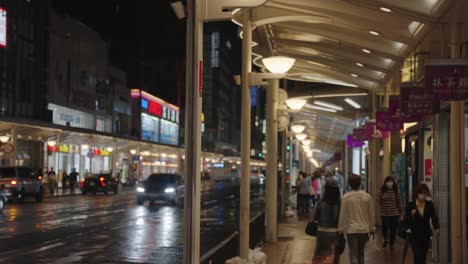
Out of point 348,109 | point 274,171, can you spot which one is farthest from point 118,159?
point 274,171

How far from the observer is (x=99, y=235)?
722 inches

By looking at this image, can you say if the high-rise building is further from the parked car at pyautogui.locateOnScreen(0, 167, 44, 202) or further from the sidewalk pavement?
the sidewalk pavement

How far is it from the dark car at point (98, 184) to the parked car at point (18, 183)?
1081 cm

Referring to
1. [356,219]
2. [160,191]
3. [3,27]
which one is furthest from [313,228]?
[3,27]

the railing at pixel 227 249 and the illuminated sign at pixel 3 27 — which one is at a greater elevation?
the illuminated sign at pixel 3 27

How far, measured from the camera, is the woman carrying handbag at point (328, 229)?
9820 mm

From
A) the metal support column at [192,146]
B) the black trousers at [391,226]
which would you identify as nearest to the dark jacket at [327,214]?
the metal support column at [192,146]

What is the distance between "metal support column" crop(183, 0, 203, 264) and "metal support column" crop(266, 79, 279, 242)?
9771 mm

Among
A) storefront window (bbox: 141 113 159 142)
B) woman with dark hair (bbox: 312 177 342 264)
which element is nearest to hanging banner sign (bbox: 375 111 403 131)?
woman with dark hair (bbox: 312 177 342 264)

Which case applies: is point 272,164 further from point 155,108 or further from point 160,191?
point 155,108

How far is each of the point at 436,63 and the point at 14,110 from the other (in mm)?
44799

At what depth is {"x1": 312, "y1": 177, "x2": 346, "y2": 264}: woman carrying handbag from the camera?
32.2ft

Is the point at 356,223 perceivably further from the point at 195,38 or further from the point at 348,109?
the point at 348,109

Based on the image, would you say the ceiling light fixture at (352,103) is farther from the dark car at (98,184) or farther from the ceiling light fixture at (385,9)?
the dark car at (98,184)
